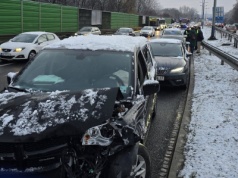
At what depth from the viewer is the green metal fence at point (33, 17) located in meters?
24.3

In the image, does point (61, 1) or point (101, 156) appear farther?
point (61, 1)

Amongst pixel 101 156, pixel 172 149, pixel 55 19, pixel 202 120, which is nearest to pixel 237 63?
pixel 202 120

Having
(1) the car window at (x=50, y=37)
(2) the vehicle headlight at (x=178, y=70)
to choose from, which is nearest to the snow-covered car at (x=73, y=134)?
(2) the vehicle headlight at (x=178, y=70)

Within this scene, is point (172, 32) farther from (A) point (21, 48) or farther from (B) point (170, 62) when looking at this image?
(B) point (170, 62)

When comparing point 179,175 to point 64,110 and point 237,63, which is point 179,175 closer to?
point 64,110

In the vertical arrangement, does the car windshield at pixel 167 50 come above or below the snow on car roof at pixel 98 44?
below

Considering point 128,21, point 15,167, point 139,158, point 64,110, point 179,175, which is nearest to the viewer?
point 15,167

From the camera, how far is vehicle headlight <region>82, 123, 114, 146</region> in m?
2.95

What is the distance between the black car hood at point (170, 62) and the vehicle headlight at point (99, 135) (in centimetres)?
719

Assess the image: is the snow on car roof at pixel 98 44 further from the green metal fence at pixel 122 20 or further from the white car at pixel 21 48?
the green metal fence at pixel 122 20

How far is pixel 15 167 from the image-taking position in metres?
2.89

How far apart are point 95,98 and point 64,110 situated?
1.10 feet

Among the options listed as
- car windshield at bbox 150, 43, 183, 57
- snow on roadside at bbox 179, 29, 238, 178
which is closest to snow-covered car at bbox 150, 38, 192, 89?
car windshield at bbox 150, 43, 183, 57

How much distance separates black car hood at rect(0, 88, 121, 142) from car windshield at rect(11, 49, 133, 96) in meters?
0.81
